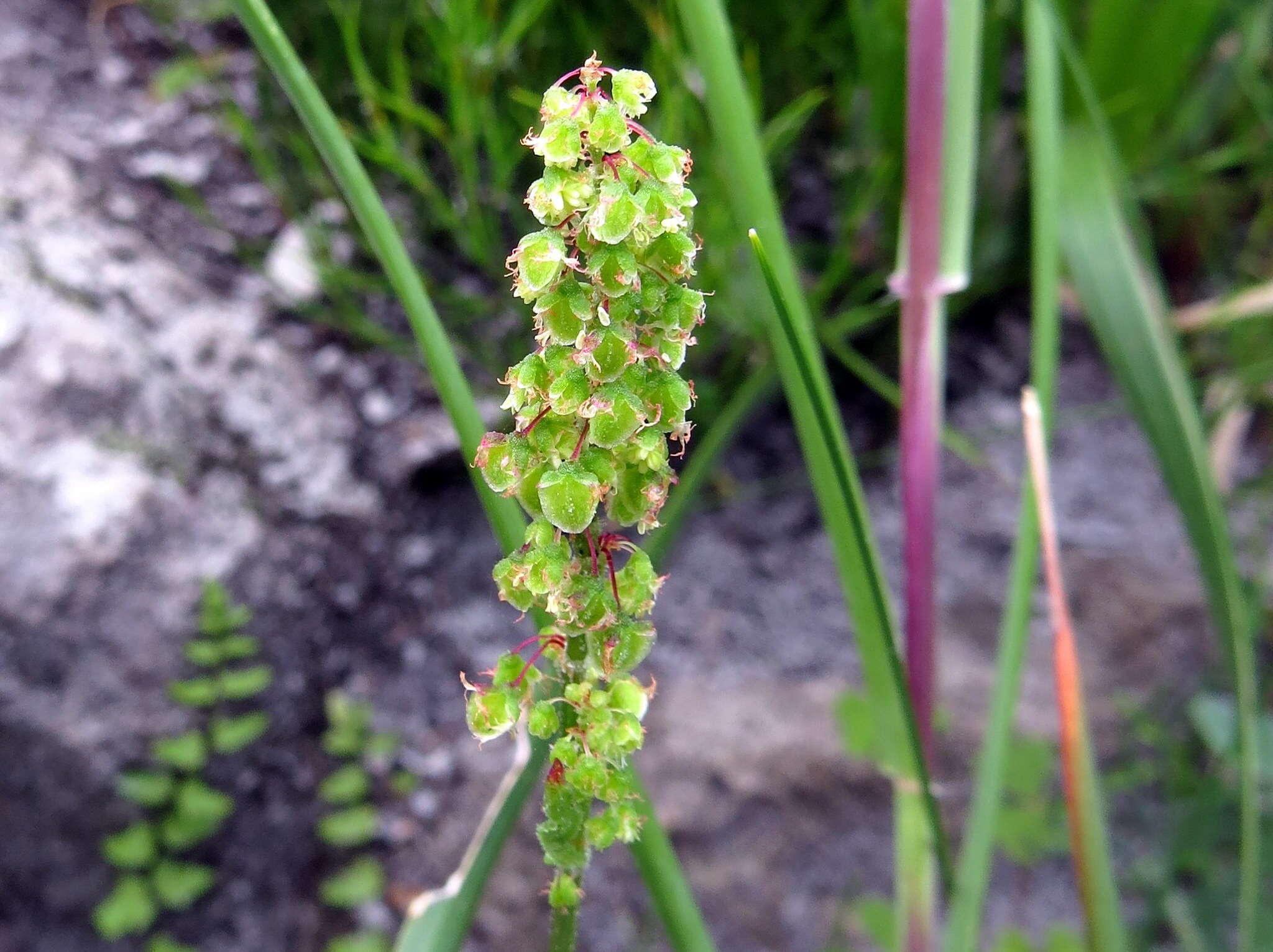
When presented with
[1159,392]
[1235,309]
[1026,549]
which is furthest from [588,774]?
[1235,309]

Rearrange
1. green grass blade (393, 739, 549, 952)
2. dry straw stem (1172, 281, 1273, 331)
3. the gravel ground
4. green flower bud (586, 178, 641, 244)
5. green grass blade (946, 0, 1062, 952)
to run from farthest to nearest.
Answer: dry straw stem (1172, 281, 1273, 331) → the gravel ground → green grass blade (946, 0, 1062, 952) → green grass blade (393, 739, 549, 952) → green flower bud (586, 178, 641, 244)

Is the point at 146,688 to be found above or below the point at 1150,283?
below

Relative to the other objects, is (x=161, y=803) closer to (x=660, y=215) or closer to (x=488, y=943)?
(x=488, y=943)

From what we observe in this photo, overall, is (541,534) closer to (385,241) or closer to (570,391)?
(570,391)

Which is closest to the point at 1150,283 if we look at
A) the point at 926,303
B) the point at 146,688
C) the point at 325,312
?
the point at 926,303

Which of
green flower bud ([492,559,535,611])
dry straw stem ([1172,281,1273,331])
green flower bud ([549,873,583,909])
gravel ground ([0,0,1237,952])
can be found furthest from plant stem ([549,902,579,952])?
dry straw stem ([1172,281,1273,331])

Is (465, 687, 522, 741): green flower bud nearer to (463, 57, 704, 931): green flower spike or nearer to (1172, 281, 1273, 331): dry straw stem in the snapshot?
(463, 57, 704, 931): green flower spike
